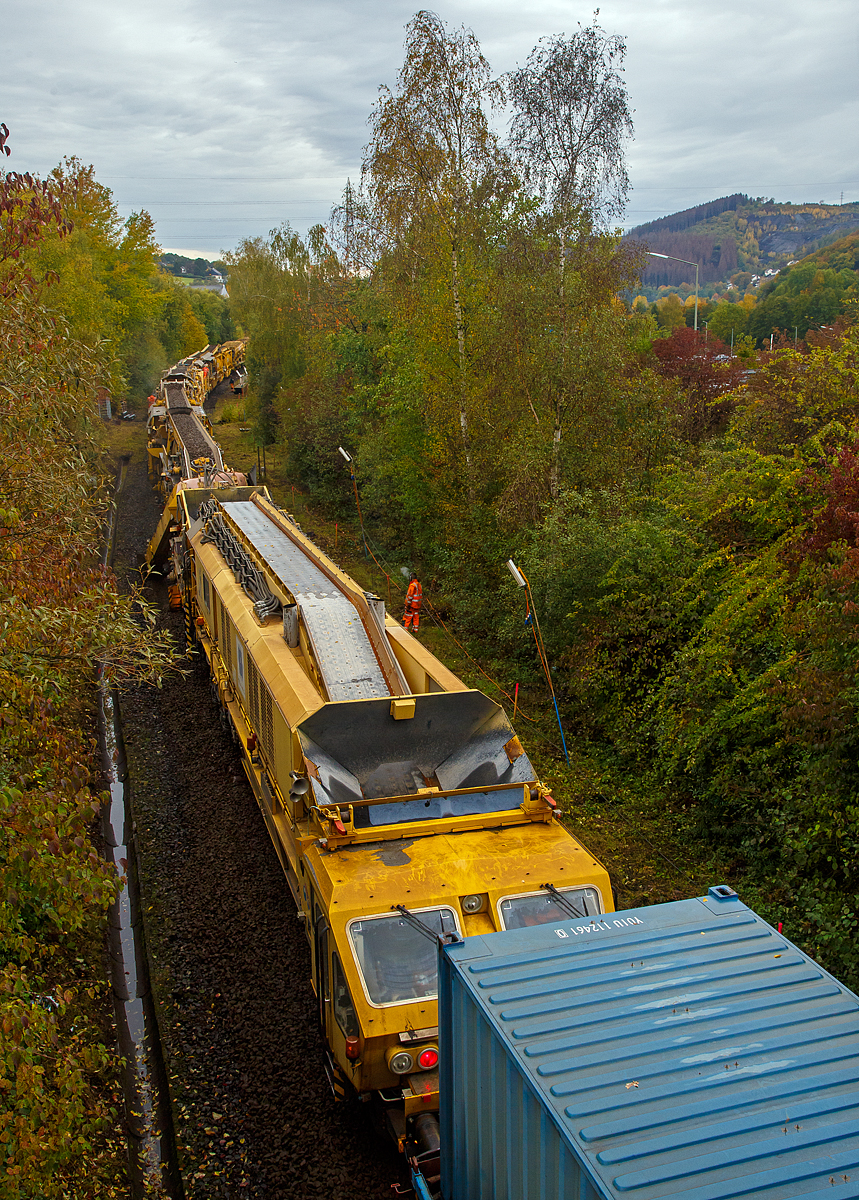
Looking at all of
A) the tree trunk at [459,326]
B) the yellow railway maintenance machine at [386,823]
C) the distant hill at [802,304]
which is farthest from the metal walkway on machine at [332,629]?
the distant hill at [802,304]

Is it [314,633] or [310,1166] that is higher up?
[314,633]

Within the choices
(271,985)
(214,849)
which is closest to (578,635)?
(214,849)

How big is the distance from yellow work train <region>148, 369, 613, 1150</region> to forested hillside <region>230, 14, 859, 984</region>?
3.13 m

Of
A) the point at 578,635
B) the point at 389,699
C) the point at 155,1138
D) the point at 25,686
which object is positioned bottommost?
the point at 155,1138

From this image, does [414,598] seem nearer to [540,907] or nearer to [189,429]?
[540,907]

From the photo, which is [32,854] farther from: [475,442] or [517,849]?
[475,442]

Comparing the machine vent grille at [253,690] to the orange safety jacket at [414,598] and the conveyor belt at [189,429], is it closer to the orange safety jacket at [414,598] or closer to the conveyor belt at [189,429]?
the orange safety jacket at [414,598]

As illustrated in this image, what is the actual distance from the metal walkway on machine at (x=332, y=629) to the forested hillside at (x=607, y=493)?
4.04 metres

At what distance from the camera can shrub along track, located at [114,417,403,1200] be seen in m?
6.21

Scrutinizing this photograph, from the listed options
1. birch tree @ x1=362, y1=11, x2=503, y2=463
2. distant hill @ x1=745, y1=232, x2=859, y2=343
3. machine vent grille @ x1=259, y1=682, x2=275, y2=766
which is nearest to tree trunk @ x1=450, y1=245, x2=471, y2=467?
birch tree @ x1=362, y1=11, x2=503, y2=463

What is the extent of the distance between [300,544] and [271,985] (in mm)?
7068

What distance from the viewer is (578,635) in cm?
1380

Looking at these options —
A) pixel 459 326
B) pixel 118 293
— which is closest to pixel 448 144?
pixel 459 326

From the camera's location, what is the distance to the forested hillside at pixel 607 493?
8.71 m
